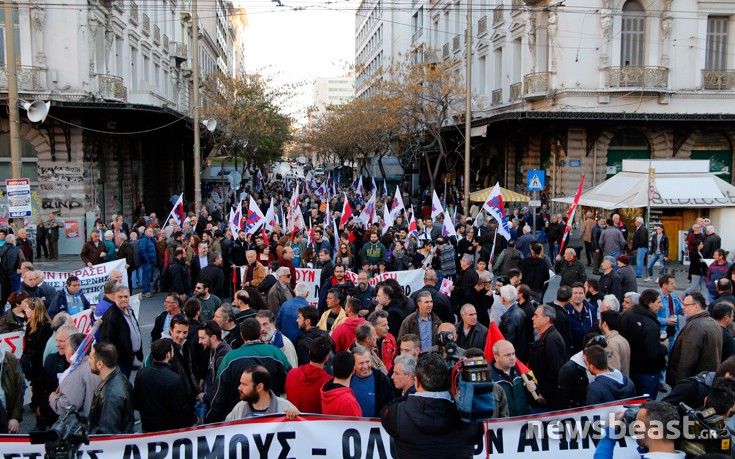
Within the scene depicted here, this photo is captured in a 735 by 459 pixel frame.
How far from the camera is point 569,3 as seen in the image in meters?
27.3

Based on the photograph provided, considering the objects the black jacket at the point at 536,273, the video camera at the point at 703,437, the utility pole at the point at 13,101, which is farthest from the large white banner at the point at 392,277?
the video camera at the point at 703,437

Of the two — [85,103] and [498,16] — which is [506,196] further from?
[85,103]

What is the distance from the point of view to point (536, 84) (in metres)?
28.3

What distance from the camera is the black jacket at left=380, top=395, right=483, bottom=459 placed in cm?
412

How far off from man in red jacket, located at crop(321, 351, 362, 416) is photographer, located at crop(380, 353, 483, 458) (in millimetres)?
1132

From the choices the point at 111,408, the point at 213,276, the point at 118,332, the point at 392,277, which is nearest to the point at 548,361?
the point at 111,408

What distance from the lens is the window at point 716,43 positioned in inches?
1114

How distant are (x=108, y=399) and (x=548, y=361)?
3853 millimetres

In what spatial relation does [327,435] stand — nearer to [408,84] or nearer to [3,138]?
[3,138]

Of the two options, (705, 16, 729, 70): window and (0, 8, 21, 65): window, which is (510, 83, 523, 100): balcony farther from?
(0, 8, 21, 65): window

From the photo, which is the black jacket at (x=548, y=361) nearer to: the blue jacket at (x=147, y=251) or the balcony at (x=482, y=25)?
the blue jacket at (x=147, y=251)

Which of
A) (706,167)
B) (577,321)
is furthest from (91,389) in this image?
(706,167)

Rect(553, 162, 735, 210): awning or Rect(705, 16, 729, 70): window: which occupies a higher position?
Rect(705, 16, 729, 70): window

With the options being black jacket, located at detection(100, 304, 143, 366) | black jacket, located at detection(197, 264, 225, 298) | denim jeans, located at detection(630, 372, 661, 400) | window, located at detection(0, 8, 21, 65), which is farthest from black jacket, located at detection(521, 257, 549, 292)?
window, located at detection(0, 8, 21, 65)
